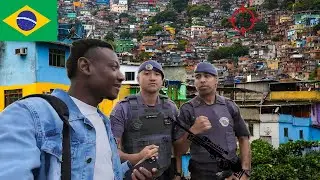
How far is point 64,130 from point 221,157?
2139 mm

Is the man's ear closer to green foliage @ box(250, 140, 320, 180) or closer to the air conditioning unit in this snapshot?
green foliage @ box(250, 140, 320, 180)

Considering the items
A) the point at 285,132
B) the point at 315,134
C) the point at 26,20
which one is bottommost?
the point at 315,134

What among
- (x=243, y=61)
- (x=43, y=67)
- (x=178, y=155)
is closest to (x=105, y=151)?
(x=178, y=155)

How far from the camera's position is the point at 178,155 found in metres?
3.93

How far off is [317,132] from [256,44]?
170 ft

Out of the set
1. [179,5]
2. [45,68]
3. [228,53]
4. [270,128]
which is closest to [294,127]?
[270,128]

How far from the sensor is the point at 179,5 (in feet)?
373

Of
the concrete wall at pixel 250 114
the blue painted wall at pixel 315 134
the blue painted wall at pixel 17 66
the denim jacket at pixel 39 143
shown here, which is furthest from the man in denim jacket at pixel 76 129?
the blue painted wall at pixel 315 134

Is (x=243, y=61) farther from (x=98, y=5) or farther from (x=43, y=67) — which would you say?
(x=98, y=5)

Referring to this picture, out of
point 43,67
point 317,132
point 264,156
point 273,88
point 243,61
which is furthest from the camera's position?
point 243,61

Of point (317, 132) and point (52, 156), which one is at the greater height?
point (52, 156)

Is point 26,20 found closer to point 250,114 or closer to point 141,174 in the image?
point 141,174

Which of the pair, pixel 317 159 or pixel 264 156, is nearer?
pixel 317 159

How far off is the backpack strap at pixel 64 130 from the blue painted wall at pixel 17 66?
15842mm
